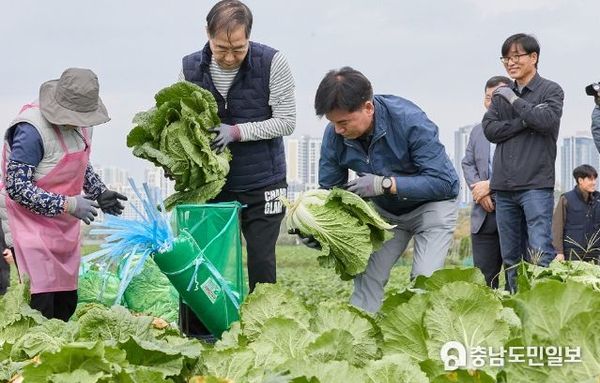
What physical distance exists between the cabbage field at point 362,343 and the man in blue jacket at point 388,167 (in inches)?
93.1

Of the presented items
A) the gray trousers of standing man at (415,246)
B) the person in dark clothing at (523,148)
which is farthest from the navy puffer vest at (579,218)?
the gray trousers of standing man at (415,246)

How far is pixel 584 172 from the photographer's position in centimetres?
985

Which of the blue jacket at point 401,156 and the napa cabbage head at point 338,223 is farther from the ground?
the blue jacket at point 401,156

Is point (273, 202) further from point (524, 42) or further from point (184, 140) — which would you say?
point (524, 42)

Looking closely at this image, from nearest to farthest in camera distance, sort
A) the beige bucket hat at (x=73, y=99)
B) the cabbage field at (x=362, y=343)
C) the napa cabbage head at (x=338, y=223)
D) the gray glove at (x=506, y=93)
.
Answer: the cabbage field at (x=362, y=343) → the napa cabbage head at (x=338, y=223) → the beige bucket hat at (x=73, y=99) → the gray glove at (x=506, y=93)

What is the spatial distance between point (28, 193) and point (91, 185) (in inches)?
25.6

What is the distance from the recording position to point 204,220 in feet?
15.9

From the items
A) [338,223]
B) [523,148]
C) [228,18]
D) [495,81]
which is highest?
[228,18]

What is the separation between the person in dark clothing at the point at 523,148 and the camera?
692 centimetres

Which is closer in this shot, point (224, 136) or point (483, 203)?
point (224, 136)

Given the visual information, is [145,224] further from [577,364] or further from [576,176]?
[576,176]

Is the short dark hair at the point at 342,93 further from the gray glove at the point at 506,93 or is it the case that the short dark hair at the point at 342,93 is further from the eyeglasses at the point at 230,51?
the gray glove at the point at 506,93

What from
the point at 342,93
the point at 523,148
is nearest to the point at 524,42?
the point at 523,148

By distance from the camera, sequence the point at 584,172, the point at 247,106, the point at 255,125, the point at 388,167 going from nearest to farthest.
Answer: the point at 388,167
the point at 255,125
the point at 247,106
the point at 584,172
